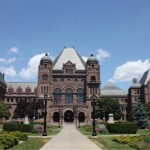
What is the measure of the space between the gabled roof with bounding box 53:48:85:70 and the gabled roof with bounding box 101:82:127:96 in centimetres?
1932

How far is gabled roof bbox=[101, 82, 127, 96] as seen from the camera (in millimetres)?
127812

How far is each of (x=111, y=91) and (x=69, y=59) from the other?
25.4 meters

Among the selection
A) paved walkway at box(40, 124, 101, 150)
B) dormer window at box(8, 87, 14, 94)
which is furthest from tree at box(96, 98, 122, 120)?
paved walkway at box(40, 124, 101, 150)

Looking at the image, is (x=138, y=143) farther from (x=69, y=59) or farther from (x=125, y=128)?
(x=69, y=59)

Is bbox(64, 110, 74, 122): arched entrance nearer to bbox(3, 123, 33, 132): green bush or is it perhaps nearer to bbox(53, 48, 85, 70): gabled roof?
bbox(53, 48, 85, 70): gabled roof

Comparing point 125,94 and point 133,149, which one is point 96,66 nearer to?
point 125,94

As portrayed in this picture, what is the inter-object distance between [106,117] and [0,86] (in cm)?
3858

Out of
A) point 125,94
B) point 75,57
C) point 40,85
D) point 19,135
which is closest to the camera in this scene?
point 19,135

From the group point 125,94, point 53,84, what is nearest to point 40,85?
point 53,84

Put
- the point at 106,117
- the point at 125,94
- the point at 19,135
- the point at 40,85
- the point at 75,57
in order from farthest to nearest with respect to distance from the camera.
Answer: the point at 125,94, the point at 75,57, the point at 40,85, the point at 106,117, the point at 19,135

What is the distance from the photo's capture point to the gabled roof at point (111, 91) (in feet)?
419

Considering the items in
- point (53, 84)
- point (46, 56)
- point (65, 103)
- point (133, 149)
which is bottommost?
point (133, 149)

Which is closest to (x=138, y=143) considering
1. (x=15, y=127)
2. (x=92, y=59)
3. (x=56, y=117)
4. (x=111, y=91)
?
(x=15, y=127)

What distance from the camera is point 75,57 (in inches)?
4596
